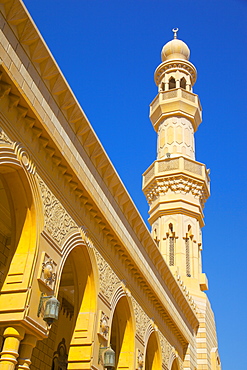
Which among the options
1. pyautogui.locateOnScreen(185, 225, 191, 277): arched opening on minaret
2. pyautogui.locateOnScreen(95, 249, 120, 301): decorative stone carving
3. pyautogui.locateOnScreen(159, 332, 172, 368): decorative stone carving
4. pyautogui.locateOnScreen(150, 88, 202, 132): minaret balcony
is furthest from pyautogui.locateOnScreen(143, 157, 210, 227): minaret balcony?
pyautogui.locateOnScreen(95, 249, 120, 301): decorative stone carving

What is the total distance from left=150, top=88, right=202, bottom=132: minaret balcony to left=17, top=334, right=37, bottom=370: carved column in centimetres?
1829

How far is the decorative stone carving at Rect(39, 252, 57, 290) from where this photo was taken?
291 inches

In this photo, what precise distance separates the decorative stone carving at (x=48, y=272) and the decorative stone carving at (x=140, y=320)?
13.2ft

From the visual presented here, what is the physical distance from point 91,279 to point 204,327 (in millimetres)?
9957

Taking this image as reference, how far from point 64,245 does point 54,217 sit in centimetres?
56

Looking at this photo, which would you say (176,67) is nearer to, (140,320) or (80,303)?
(140,320)

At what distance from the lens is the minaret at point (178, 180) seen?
2070 cm

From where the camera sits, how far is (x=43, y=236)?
756 centimetres

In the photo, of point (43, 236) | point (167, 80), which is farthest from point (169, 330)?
point (167, 80)

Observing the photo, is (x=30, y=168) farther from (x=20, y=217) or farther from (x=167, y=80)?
(x=167, y=80)

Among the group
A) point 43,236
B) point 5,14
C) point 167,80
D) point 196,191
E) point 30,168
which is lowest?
point 43,236

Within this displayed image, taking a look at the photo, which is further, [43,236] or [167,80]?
[167,80]

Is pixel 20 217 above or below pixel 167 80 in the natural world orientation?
below

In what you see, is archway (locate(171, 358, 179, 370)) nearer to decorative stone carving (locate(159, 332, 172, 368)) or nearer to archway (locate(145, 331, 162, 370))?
decorative stone carving (locate(159, 332, 172, 368))
